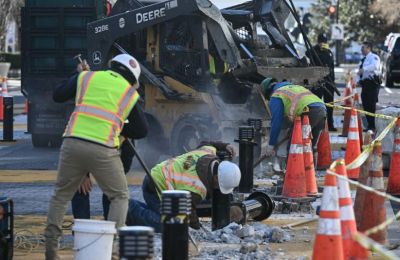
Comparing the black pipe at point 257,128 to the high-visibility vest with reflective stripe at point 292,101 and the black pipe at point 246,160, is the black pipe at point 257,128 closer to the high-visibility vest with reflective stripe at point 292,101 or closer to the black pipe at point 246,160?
the high-visibility vest with reflective stripe at point 292,101

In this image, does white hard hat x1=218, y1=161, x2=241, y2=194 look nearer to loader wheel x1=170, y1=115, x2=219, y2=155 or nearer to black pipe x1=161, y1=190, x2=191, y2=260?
black pipe x1=161, y1=190, x2=191, y2=260

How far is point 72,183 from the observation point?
8.09 meters

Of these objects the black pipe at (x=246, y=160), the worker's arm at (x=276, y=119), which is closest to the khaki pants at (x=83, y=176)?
the black pipe at (x=246, y=160)

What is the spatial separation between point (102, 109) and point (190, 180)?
130 cm

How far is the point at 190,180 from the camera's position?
29.1ft

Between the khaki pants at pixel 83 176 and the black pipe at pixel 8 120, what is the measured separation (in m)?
11.4

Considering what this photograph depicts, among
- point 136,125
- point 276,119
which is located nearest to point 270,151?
point 276,119

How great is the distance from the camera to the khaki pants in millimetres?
7895

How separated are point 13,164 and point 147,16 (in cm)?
313

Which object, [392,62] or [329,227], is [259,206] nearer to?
[329,227]

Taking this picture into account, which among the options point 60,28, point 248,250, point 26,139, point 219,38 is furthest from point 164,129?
point 248,250

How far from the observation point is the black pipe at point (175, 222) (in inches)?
281

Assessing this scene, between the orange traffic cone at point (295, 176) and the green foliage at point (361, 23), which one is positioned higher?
the green foliage at point (361, 23)

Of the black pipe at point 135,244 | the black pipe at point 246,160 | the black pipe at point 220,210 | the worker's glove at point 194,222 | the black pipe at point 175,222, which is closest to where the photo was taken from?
the black pipe at point 135,244
